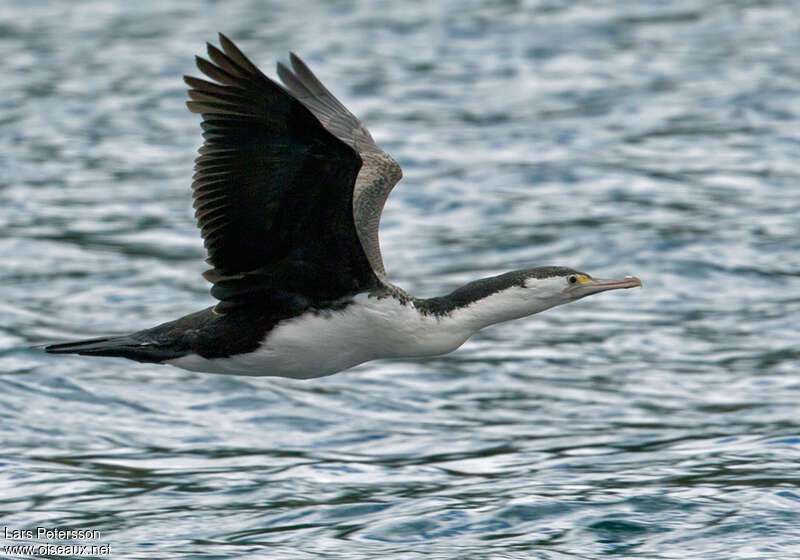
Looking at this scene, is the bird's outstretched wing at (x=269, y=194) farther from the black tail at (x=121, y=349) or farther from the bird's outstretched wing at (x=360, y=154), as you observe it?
the bird's outstretched wing at (x=360, y=154)

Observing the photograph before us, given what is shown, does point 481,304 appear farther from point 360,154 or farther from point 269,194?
point 360,154

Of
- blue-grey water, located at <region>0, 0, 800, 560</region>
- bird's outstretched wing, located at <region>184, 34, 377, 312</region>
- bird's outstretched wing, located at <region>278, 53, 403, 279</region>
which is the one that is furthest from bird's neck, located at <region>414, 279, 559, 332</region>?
blue-grey water, located at <region>0, 0, 800, 560</region>

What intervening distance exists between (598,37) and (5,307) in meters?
10.7

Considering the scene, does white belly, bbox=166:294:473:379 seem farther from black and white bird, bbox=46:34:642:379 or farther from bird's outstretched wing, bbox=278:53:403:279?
bird's outstretched wing, bbox=278:53:403:279

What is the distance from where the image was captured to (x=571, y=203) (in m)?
16.0

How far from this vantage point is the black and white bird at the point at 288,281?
24.6ft

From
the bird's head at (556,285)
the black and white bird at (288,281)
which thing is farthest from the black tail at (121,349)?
the bird's head at (556,285)

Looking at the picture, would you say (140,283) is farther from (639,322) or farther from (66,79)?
(66,79)

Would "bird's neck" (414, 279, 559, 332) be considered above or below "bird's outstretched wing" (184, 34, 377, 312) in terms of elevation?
below

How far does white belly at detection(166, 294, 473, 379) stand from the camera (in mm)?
8188

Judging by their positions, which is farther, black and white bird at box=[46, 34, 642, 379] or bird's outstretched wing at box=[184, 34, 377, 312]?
black and white bird at box=[46, 34, 642, 379]

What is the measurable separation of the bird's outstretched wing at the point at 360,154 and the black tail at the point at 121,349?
1384 millimetres

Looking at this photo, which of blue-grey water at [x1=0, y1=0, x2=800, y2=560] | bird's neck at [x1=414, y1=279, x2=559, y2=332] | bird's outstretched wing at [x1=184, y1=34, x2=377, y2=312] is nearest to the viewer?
bird's outstretched wing at [x1=184, y1=34, x2=377, y2=312]

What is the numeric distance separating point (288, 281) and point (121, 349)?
3.12 ft
